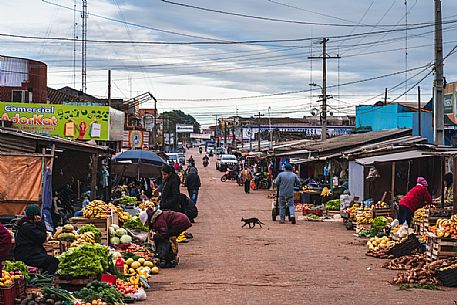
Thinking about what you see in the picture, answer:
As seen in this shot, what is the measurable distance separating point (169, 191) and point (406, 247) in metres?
5.32

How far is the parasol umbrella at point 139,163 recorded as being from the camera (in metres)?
26.8

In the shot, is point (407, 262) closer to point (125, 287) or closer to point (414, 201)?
point (414, 201)

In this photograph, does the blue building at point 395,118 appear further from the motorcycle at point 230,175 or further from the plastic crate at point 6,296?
the plastic crate at point 6,296

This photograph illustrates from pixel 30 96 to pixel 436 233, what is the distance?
31138 mm

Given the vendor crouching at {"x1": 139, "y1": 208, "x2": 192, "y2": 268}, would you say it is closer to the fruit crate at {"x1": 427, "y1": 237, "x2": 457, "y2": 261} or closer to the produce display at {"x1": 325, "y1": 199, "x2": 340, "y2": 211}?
the fruit crate at {"x1": 427, "y1": 237, "x2": 457, "y2": 261}

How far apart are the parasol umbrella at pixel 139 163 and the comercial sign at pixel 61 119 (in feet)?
19.8

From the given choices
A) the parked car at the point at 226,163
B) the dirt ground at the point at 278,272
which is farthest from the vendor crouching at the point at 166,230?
the parked car at the point at 226,163

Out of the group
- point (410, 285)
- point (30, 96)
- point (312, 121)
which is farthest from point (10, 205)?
point (312, 121)

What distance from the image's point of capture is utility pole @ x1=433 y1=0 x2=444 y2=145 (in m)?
21.2

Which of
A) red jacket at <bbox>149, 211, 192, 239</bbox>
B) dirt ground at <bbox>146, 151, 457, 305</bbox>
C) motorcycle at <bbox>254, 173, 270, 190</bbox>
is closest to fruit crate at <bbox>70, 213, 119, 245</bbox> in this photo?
red jacket at <bbox>149, 211, 192, 239</bbox>

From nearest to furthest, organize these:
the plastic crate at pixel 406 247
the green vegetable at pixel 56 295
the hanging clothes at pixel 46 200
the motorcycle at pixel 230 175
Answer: the green vegetable at pixel 56 295 < the plastic crate at pixel 406 247 < the hanging clothes at pixel 46 200 < the motorcycle at pixel 230 175

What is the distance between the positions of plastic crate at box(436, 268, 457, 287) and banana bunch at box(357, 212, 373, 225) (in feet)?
29.7

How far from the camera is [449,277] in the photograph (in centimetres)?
1152

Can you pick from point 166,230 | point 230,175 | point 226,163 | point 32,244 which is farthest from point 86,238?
point 226,163
